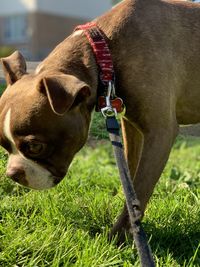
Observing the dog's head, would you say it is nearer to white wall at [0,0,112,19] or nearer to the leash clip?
the leash clip

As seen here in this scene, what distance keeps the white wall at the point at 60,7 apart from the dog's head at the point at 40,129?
85.0 feet

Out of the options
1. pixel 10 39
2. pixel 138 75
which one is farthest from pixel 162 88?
pixel 10 39

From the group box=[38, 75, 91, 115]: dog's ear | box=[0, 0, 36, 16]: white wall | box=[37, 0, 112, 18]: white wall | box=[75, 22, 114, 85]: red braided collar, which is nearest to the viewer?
box=[38, 75, 91, 115]: dog's ear

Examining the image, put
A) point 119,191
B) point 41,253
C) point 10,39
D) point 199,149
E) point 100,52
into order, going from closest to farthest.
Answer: point 41,253, point 100,52, point 119,191, point 199,149, point 10,39

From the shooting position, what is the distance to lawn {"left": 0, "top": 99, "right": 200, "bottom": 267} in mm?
3037

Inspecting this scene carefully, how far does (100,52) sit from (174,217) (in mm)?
1230

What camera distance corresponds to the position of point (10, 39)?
2978 cm

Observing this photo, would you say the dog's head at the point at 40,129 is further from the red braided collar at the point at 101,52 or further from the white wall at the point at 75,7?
the white wall at the point at 75,7

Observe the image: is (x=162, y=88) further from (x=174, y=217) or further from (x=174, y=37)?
(x=174, y=217)

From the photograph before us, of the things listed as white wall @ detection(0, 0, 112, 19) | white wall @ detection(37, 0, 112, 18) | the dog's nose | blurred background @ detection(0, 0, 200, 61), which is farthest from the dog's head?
white wall @ detection(37, 0, 112, 18)

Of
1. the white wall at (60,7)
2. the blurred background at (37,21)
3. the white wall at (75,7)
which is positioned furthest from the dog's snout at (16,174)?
the white wall at (75,7)

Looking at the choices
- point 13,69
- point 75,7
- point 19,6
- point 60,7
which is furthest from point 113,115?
point 75,7

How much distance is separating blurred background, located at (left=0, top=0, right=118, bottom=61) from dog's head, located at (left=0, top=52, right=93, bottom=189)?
975 inches

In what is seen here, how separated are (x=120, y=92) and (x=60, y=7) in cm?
2741
